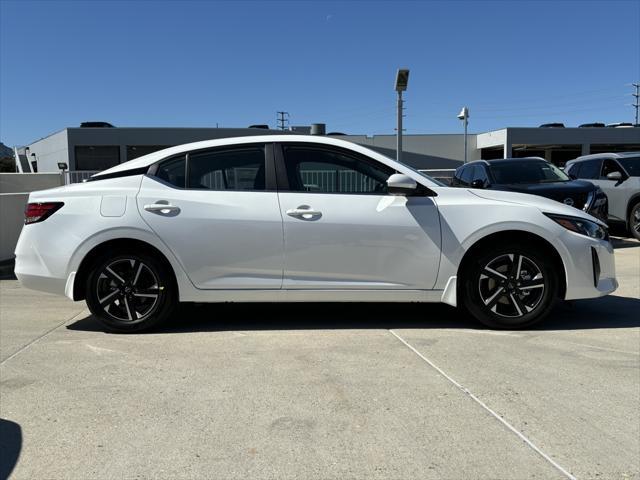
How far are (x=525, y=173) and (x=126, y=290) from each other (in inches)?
305

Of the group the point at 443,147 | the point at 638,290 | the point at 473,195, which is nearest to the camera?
the point at 473,195

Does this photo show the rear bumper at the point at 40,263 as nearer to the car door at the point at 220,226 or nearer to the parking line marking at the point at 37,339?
the parking line marking at the point at 37,339

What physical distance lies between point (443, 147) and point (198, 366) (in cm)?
4415

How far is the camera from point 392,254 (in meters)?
4.76

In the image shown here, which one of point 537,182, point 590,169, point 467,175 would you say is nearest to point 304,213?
point 537,182

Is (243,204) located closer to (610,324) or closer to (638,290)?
(610,324)

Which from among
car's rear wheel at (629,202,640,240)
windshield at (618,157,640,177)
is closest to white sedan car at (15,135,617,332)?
car's rear wheel at (629,202,640,240)

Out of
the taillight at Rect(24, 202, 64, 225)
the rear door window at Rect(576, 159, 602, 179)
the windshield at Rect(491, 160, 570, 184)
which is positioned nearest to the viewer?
the taillight at Rect(24, 202, 64, 225)

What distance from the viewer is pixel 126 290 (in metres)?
4.82

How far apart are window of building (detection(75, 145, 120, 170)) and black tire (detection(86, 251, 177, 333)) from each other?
39.6m

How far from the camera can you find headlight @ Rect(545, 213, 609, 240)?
15.9 feet

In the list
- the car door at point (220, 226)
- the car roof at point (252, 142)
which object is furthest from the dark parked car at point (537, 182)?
the car door at point (220, 226)

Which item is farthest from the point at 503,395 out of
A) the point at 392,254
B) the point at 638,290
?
the point at 638,290

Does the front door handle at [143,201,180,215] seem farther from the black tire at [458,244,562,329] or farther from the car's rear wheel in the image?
the car's rear wheel
